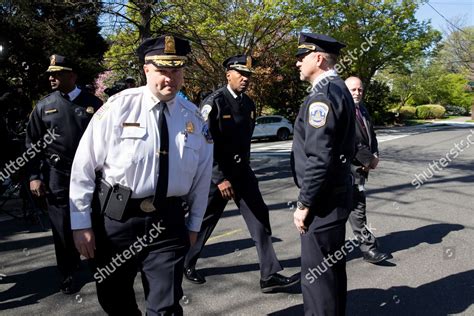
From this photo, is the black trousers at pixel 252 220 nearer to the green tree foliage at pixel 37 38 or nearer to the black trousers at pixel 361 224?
the black trousers at pixel 361 224

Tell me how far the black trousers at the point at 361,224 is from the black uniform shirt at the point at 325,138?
6.18ft

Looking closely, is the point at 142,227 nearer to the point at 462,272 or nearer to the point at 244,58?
the point at 244,58

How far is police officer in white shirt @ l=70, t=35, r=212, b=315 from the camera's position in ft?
7.46

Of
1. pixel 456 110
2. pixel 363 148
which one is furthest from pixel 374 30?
pixel 456 110

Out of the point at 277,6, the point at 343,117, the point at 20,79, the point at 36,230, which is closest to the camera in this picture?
the point at 343,117

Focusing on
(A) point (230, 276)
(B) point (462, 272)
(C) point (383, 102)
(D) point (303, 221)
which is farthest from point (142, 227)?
(C) point (383, 102)

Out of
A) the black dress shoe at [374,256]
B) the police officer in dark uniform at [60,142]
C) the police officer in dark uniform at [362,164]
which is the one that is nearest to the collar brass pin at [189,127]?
the police officer in dark uniform at [60,142]

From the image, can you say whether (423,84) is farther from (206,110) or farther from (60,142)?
(60,142)

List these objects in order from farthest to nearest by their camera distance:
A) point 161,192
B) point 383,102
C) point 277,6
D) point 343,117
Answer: point 383,102, point 277,6, point 343,117, point 161,192

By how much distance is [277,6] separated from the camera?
18.5 metres

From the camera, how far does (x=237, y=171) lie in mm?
3943

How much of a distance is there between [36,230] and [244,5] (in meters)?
15.1

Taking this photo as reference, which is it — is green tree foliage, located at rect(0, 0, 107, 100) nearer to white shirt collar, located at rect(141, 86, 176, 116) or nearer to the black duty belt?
the black duty belt

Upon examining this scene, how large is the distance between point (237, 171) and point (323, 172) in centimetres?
147
